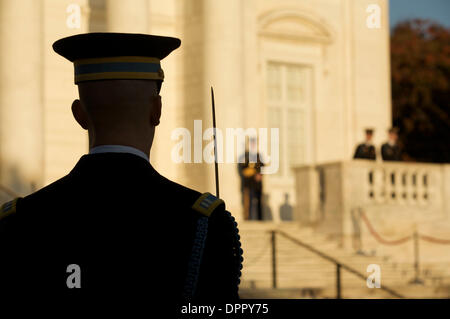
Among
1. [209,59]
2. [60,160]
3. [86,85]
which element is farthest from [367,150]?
[86,85]

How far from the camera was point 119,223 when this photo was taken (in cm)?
253

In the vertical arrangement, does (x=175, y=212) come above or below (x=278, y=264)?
above

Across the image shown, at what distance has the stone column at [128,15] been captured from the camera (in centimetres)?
2031

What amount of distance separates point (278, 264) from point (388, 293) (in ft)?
7.71

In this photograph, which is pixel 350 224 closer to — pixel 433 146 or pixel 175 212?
pixel 175 212

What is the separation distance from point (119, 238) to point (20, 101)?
16.4 metres

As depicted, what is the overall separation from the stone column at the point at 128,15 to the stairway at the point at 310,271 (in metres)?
5.15

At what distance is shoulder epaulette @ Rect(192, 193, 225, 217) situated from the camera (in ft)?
8.35

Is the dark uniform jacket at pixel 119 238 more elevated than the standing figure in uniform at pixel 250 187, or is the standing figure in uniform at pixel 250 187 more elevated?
the dark uniform jacket at pixel 119 238

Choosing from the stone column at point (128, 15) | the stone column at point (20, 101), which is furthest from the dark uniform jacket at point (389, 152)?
the stone column at point (20, 101)

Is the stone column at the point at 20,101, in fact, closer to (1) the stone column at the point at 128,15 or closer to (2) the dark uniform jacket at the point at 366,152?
(1) the stone column at the point at 128,15

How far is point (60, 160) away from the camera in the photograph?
69.8 feet

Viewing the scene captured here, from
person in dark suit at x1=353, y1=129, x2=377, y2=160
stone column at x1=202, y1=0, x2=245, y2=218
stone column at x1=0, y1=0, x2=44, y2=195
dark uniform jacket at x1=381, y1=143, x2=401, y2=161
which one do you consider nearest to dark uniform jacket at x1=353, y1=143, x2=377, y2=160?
person in dark suit at x1=353, y1=129, x2=377, y2=160

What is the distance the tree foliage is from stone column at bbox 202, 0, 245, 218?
19203 millimetres
